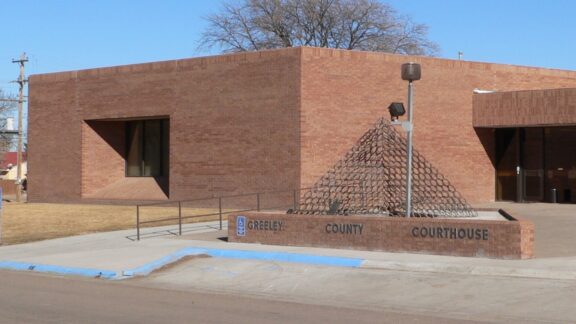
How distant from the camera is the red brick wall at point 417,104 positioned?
32.1 meters

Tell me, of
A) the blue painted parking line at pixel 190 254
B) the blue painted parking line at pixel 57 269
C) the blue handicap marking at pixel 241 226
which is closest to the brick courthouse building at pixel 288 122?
the blue handicap marking at pixel 241 226

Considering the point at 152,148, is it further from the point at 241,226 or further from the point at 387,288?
the point at 387,288

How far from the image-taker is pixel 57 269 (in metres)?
18.7

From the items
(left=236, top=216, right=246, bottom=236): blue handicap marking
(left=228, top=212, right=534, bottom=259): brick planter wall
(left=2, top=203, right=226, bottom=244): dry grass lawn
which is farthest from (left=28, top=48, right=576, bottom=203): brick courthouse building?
(left=228, top=212, right=534, bottom=259): brick planter wall

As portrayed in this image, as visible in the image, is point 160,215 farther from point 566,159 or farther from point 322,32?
point 322,32

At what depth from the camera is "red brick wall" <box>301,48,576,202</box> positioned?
32094 mm

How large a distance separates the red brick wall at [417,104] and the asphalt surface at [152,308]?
675 inches

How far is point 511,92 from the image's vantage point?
34.8 m

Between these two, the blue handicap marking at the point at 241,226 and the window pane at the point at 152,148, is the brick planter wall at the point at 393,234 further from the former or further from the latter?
the window pane at the point at 152,148

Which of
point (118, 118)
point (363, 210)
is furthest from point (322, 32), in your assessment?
point (363, 210)

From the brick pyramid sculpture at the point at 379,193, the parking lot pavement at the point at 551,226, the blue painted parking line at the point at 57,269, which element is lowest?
the blue painted parking line at the point at 57,269

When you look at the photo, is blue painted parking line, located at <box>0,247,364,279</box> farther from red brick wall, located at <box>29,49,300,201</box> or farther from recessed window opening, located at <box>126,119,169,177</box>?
recessed window opening, located at <box>126,119,169,177</box>

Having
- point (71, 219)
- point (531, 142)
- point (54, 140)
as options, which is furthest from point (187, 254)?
point (54, 140)

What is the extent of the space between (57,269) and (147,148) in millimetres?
22547
